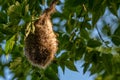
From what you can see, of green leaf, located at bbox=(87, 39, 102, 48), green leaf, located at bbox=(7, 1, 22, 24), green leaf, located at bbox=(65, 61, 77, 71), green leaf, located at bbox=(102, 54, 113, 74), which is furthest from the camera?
green leaf, located at bbox=(65, 61, 77, 71)

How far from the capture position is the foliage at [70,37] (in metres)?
2.11

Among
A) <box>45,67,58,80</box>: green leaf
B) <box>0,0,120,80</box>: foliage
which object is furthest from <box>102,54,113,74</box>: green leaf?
<box>45,67,58,80</box>: green leaf

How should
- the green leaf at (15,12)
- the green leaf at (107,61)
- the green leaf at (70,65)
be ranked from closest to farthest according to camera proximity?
the green leaf at (107,61) → the green leaf at (15,12) → the green leaf at (70,65)

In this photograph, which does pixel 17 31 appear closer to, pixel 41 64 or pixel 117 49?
→ pixel 41 64

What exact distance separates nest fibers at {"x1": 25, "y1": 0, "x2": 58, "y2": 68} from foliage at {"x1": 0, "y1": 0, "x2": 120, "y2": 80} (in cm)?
7

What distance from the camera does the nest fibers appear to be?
2.24 metres

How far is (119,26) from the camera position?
2322mm

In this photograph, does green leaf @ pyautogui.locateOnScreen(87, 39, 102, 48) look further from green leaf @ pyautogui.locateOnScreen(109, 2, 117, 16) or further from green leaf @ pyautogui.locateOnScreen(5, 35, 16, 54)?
green leaf @ pyautogui.locateOnScreen(5, 35, 16, 54)

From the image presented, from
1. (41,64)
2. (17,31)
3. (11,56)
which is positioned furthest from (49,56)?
(11,56)

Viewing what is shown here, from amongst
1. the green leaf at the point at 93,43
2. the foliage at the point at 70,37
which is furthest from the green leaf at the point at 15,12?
the green leaf at the point at 93,43

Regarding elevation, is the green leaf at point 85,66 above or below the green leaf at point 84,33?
below

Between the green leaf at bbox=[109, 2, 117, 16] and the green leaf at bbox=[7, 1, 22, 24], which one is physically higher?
the green leaf at bbox=[7, 1, 22, 24]

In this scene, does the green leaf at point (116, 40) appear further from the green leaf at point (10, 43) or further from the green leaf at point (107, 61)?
the green leaf at point (10, 43)

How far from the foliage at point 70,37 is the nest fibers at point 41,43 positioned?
7 centimetres
